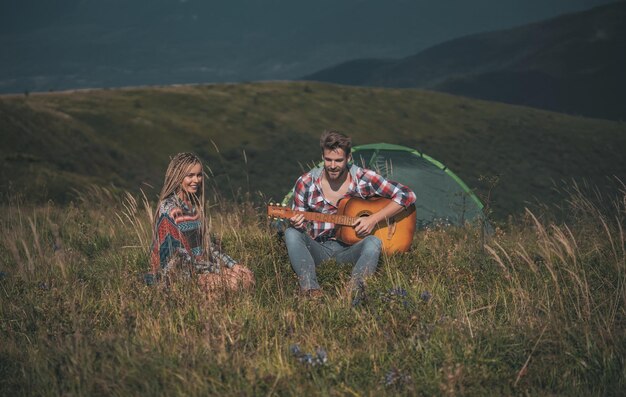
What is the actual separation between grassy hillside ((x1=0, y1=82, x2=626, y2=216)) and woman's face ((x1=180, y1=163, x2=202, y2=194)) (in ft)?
47.8

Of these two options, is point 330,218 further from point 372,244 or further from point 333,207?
point 372,244

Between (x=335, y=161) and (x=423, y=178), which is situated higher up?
(x=335, y=161)

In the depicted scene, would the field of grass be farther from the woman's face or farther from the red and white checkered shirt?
the woman's face

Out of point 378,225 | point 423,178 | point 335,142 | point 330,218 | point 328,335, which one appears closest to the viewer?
point 328,335

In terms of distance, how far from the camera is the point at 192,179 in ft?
17.0

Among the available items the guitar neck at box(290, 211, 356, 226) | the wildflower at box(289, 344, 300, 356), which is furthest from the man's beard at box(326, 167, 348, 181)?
the wildflower at box(289, 344, 300, 356)

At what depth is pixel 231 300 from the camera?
462cm

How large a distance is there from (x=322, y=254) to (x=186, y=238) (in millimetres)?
1301

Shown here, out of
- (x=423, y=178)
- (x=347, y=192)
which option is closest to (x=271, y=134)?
(x=423, y=178)

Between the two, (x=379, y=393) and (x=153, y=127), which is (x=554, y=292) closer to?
(x=379, y=393)

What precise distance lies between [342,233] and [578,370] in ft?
8.75

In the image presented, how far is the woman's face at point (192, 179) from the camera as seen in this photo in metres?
5.18

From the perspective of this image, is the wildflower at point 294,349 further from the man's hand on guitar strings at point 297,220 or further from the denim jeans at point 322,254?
the man's hand on guitar strings at point 297,220

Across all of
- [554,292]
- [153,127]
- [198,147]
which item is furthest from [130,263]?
[153,127]
